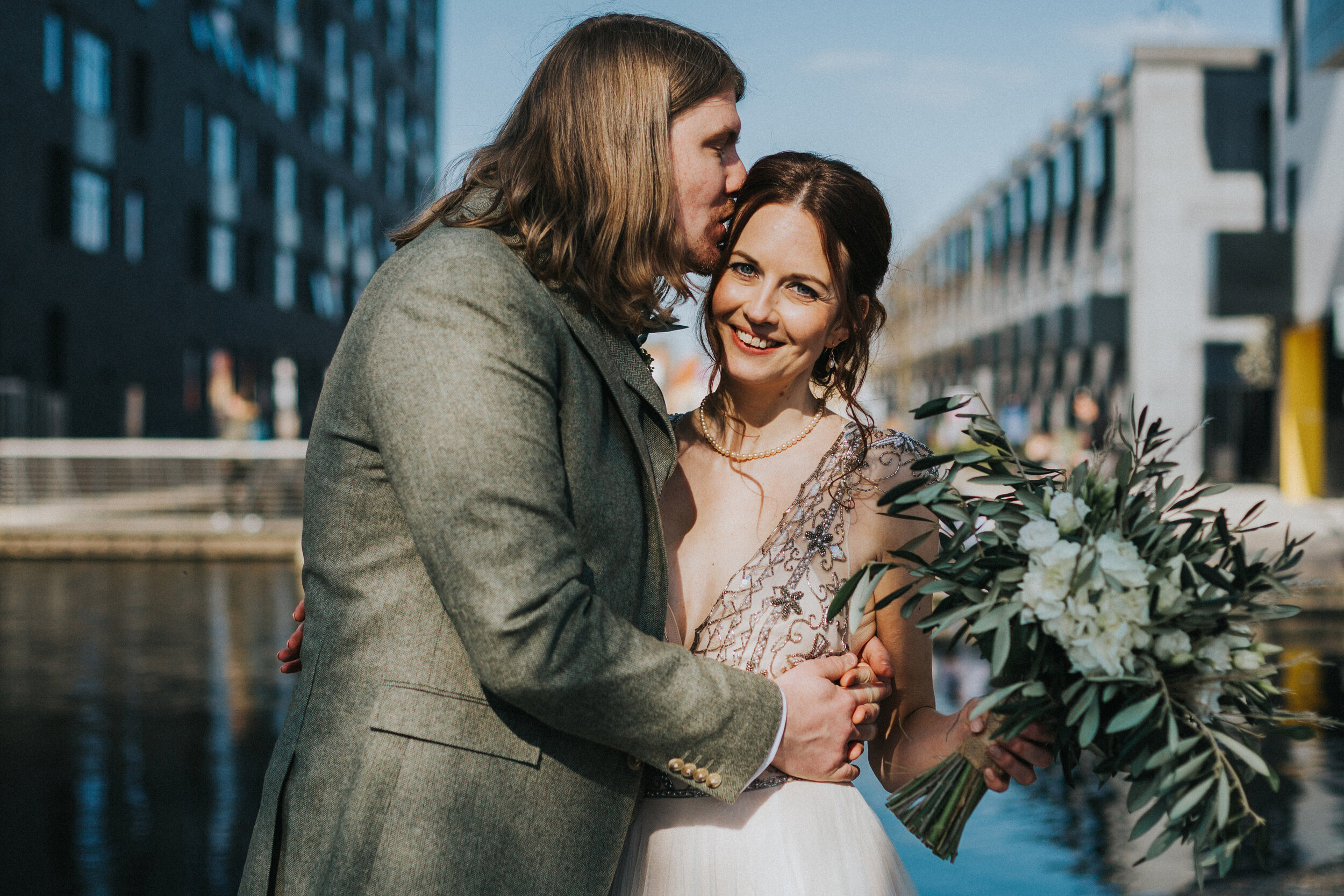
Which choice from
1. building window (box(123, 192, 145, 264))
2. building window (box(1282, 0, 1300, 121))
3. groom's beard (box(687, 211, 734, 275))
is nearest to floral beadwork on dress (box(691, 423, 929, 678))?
groom's beard (box(687, 211, 734, 275))

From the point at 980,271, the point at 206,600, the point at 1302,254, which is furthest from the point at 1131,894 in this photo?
the point at 980,271

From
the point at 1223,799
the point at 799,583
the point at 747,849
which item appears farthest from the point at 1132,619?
the point at 747,849

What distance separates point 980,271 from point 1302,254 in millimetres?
35784

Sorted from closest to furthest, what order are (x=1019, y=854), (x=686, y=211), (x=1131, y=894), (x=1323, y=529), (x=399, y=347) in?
(x=399, y=347), (x=686, y=211), (x=1131, y=894), (x=1019, y=854), (x=1323, y=529)

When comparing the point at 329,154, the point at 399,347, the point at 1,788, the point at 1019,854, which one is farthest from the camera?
the point at 329,154

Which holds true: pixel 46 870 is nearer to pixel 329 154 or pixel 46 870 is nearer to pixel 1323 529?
pixel 1323 529

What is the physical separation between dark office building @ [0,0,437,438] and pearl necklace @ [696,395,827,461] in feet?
61.4

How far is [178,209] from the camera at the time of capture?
33.0 metres

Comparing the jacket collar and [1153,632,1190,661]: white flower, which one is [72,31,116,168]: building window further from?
[1153,632,1190,661]: white flower

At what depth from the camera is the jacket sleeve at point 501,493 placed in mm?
1739

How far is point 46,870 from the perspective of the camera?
541cm

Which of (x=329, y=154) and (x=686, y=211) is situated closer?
(x=686, y=211)

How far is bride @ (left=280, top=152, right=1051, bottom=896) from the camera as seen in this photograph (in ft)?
7.84

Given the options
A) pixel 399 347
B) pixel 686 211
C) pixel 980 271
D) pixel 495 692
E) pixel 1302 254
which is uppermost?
pixel 980 271
